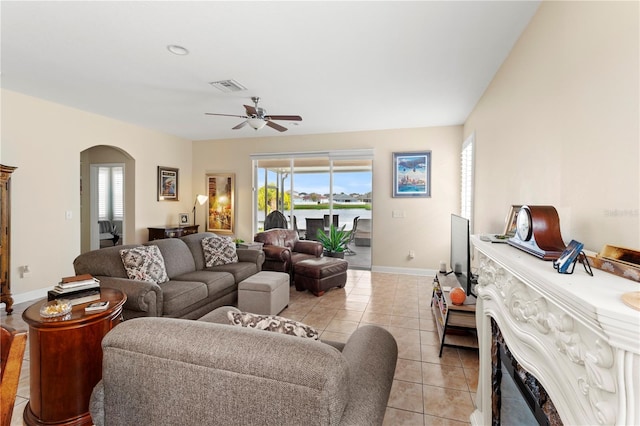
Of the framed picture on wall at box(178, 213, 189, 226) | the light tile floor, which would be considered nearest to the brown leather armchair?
the light tile floor

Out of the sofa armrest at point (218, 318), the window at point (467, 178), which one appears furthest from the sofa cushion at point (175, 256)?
the window at point (467, 178)

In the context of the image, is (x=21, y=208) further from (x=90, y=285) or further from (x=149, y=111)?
(x=90, y=285)

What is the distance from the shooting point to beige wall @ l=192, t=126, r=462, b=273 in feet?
17.6

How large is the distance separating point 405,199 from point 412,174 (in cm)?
47

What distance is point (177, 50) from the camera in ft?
8.81

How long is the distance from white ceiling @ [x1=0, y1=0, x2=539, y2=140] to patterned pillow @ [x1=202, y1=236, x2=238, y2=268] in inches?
75.7

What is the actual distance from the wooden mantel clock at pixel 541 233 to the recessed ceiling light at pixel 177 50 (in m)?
2.90

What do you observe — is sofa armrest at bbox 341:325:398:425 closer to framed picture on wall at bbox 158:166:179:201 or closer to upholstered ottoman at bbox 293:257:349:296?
upholstered ottoman at bbox 293:257:349:296

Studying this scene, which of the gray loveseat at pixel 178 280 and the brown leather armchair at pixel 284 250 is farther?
the brown leather armchair at pixel 284 250

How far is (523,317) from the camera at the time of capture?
1.17 metres

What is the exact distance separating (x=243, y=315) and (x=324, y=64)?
8.15 feet

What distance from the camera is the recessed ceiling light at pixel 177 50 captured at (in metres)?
2.63

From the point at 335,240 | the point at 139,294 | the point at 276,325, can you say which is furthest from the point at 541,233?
the point at 335,240

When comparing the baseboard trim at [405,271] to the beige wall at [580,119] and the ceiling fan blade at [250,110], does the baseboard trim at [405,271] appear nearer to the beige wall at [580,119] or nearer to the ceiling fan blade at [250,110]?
the beige wall at [580,119]
